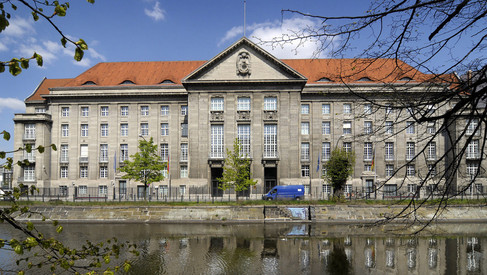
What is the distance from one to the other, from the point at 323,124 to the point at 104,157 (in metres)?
33.2

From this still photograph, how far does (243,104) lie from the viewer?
4944 cm

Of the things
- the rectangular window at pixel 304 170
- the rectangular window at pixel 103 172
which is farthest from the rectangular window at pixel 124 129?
the rectangular window at pixel 304 170

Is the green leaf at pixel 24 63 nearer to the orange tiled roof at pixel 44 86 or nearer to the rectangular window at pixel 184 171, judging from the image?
the rectangular window at pixel 184 171

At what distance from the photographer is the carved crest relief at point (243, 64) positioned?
159 feet

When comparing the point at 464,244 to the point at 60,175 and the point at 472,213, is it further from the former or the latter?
the point at 60,175

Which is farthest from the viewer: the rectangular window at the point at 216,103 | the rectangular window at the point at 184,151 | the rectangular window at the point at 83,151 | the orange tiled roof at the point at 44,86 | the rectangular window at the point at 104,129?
the orange tiled roof at the point at 44,86

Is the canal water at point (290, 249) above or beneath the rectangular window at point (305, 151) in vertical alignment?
beneath

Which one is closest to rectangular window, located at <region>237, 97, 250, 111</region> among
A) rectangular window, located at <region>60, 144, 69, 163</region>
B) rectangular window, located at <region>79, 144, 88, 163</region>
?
rectangular window, located at <region>79, 144, 88, 163</region>

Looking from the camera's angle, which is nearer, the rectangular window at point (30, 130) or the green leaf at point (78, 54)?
the green leaf at point (78, 54)

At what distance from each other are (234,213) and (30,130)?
3721cm

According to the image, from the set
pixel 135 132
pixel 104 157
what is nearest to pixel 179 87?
pixel 135 132

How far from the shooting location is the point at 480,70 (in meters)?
4.22

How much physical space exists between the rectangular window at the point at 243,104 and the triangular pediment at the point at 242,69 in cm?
248

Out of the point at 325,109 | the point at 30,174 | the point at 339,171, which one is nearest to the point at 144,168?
the point at 30,174
